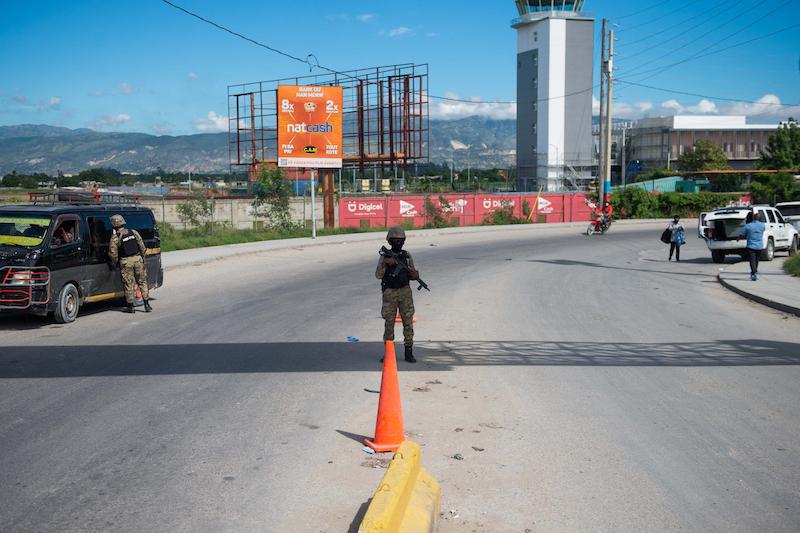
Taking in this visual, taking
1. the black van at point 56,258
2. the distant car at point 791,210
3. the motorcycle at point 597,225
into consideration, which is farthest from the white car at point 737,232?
the black van at point 56,258

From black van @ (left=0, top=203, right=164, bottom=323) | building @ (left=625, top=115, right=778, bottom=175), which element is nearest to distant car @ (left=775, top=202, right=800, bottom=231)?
black van @ (left=0, top=203, right=164, bottom=323)

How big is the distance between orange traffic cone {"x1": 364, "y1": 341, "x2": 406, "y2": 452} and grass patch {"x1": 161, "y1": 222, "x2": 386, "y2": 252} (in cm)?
2432

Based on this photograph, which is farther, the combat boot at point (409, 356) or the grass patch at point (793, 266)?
the grass patch at point (793, 266)

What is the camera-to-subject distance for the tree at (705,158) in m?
105

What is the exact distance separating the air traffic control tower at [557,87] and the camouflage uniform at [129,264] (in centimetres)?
9368

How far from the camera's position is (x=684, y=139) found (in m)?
122

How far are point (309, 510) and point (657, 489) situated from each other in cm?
250

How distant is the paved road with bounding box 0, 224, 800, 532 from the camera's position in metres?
5.12

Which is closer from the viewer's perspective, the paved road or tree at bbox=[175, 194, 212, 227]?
the paved road

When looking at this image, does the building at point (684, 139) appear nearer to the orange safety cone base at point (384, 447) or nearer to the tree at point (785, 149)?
the tree at point (785, 149)

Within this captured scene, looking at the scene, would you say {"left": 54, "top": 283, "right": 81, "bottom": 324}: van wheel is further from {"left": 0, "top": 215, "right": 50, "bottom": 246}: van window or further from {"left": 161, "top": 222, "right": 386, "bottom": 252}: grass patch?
{"left": 161, "top": 222, "right": 386, "bottom": 252}: grass patch

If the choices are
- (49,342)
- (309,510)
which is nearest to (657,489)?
(309,510)

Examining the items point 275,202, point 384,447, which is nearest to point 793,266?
point 384,447

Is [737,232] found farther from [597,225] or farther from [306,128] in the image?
[306,128]
